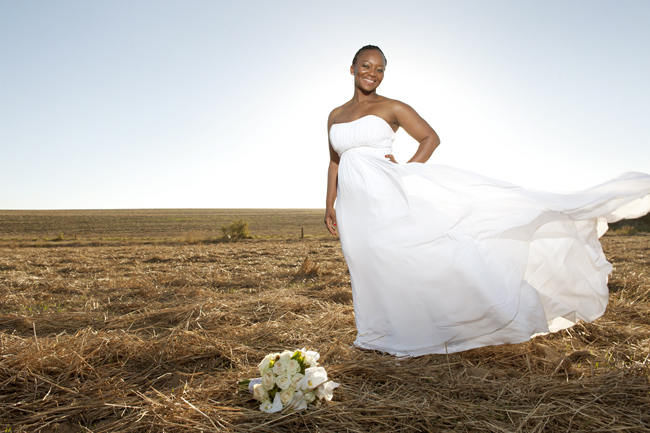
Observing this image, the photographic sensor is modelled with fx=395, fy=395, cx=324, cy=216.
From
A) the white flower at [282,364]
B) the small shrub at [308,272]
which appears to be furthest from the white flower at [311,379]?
the small shrub at [308,272]

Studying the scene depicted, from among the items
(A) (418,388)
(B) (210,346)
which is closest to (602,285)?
(A) (418,388)

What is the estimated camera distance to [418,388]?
246cm

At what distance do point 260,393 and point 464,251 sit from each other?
164cm

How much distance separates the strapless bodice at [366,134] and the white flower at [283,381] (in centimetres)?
198

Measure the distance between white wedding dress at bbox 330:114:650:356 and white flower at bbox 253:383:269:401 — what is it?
3.85 feet

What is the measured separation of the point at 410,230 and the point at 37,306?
5332 mm

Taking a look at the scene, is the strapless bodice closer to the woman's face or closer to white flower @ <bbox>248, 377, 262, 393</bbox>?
the woman's face

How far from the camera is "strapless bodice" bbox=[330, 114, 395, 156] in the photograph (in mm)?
3295

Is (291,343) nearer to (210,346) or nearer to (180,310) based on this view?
(210,346)

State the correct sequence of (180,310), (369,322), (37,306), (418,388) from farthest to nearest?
(37,306)
(180,310)
(369,322)
(418,388)

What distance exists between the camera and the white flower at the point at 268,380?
2.13 meters

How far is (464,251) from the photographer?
9.13ft

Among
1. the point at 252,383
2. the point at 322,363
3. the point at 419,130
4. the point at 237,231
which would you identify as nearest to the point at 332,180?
the point at 419,130

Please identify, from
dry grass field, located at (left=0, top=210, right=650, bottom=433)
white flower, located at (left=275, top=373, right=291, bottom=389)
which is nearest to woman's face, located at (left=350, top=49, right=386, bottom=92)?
dry grass field, located at (left=0, top=210, right=650, bottom=433)
